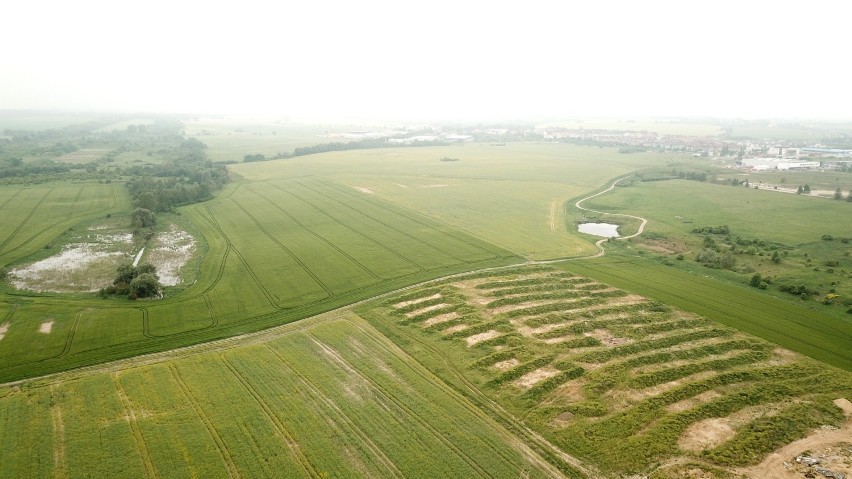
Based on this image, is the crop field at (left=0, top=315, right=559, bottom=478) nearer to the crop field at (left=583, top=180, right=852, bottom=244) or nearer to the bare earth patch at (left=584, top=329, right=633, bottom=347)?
the bare earth patch at (left=584, top=329, right=633, bottom=347)

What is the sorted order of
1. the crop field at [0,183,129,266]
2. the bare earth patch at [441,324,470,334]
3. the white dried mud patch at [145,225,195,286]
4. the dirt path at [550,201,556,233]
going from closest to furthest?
the bare earth patch at [441,324,470,334] < the white dried mud patch at [145,225,195,286] < the crop field at [0,183,129,266] < the dirt path at [550,201,556,233]

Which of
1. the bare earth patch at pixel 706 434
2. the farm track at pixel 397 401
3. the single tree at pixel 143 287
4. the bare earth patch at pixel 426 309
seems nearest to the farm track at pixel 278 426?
the farm track at pixel 397 401

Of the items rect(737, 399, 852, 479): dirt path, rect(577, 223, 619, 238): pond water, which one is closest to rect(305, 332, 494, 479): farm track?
rect(737, 399, 852, 479): dirt path

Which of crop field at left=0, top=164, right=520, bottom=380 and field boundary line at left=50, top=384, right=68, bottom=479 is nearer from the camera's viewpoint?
field boundary line at left=50, top=384, right=68, bottom=479

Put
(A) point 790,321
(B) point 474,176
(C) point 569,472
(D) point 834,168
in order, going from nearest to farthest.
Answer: (C) point 569,472
(A) point 790,321
(B) point 474,176
(D) point 834,168

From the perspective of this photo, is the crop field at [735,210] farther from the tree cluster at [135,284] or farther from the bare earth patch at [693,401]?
the tree cluster at [135,284]

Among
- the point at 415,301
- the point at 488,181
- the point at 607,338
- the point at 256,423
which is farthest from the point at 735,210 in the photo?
the point at 256,423

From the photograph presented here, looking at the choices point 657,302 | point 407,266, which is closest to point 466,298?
point 407,266

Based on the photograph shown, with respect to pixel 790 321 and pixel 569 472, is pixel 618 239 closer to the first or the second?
pixel 790 321
